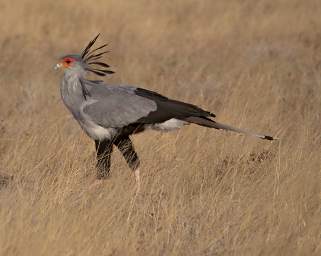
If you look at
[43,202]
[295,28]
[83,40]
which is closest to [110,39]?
[83,40]

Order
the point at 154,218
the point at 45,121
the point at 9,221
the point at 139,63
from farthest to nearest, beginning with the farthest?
the point at 139,63 < the point at 45,121 < the point at 154,218 < the point at 9,221

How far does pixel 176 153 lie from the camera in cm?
663

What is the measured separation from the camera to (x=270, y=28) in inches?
539

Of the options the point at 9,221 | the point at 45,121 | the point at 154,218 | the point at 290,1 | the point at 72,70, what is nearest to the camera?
the point at 9,221

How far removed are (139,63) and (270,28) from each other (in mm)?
3329

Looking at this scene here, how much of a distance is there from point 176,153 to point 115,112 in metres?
0.88

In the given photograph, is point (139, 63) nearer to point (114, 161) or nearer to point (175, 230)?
point (114, 161)

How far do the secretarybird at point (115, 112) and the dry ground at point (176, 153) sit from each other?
27 centimetres

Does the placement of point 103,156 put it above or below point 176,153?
above

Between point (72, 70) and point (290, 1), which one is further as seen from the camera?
point (290, 1)

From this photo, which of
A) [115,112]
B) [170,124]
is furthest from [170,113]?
[115,112]

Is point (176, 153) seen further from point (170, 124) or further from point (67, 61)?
point (67, 61)

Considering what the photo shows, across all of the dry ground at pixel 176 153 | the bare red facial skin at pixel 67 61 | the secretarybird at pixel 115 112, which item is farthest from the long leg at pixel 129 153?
the bare red facial skin at pixel 67 61

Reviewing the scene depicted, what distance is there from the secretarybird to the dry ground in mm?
271
